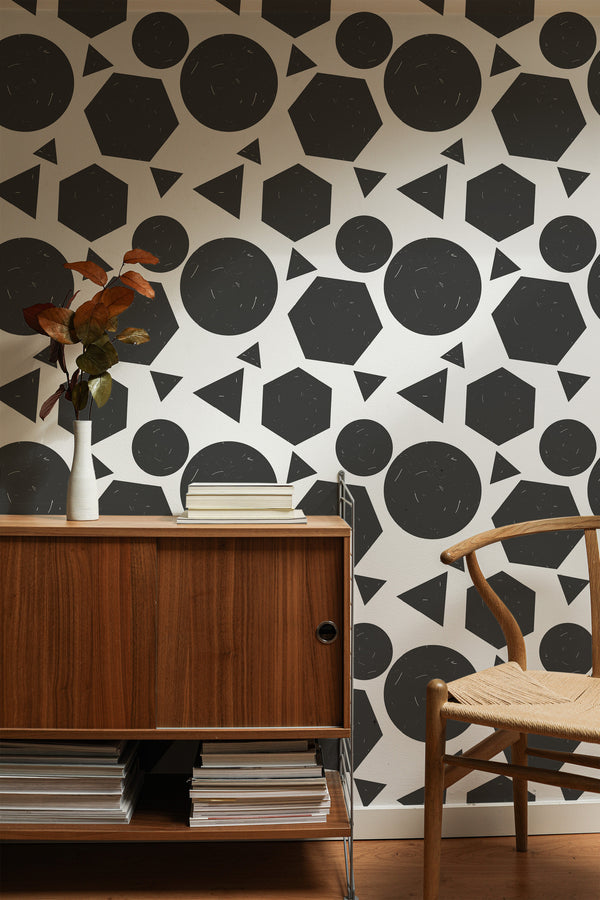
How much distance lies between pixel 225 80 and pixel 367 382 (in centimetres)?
95

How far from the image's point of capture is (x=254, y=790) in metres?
1.86

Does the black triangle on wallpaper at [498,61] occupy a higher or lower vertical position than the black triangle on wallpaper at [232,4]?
lower

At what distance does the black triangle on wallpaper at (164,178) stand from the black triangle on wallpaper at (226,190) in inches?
2.6

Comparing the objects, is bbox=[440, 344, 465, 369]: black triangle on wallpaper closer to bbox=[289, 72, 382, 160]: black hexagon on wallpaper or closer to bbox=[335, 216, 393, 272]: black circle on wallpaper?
bbox=[335, 216, 393, 272]: black circle on wallpaper

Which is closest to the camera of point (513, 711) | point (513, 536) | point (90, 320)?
point (513, 711)

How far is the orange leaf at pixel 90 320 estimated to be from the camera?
1892 millimetres

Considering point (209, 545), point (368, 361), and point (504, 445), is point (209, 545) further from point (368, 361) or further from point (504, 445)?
point (504, 445)

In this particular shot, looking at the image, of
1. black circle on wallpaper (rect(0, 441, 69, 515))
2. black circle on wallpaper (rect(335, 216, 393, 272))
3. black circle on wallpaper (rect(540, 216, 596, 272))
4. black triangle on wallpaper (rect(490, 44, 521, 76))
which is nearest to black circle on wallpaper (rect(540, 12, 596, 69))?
black triangle on wallpaper (rect(490, 44, 521, 76))

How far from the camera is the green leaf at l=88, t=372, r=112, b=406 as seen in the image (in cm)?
194

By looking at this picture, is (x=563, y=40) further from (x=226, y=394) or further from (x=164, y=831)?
(x=164, y=831)

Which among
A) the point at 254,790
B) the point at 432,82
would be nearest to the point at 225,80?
the point at 432,82

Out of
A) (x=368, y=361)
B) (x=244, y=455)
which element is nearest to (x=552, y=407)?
(x=368, y=361)

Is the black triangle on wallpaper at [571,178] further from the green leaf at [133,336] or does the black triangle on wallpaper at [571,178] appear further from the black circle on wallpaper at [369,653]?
the black circle on wallpaper at [369,653]

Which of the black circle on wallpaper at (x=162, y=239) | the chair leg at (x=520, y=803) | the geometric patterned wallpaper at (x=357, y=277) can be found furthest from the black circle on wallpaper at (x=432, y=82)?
the chair leg at (x=520, y=803)
